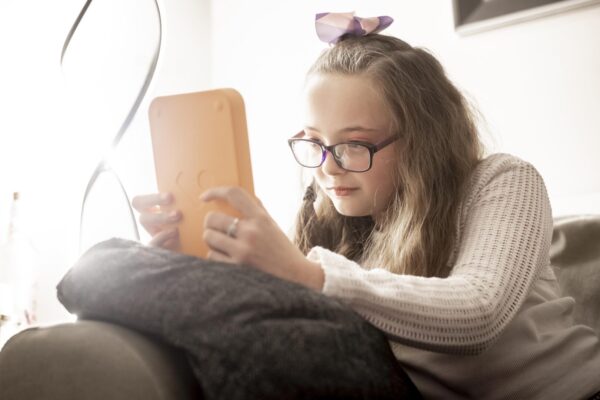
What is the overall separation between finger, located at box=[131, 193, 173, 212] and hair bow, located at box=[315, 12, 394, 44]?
520mm

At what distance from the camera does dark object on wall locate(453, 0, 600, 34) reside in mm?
1414

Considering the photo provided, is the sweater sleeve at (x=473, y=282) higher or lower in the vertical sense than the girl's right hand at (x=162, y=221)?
lower

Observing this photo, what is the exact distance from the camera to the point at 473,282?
60 centimetres

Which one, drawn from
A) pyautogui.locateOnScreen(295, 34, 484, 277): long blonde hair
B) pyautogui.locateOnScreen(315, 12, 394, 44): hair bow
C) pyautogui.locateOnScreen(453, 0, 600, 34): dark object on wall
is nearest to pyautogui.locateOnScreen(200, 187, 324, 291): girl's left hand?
pyautogui.locateOnScreen(295, 34, 484, 277): long blonde hair

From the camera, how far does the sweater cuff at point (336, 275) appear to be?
0.51 m

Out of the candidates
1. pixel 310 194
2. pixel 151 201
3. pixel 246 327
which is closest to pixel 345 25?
pixel 310 194

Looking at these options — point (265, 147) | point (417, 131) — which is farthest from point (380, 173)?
point (265, 147)

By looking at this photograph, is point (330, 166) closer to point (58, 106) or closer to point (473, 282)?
point (473, 282)

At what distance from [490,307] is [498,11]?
116cm

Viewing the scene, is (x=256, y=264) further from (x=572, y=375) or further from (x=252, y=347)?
(x=572, y=375)

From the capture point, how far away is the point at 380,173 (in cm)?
87

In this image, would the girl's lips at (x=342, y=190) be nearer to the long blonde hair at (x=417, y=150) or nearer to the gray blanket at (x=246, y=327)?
the long blonde hair at (x=417, y=150)

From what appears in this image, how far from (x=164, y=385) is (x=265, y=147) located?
176 cm

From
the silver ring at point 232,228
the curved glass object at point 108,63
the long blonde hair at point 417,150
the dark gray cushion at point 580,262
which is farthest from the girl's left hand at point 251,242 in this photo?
the curved glass object at point 108,63
